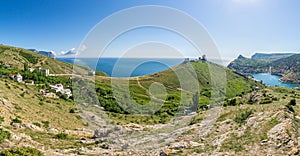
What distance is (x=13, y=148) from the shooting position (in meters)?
10.1

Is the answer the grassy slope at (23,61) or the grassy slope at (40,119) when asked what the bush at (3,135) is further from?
the grassy slope at (23,61)

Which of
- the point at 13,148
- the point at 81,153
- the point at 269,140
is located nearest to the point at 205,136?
the point at 269,140

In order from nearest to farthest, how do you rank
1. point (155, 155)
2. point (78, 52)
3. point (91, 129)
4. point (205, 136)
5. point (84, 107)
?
point (78, 52), point (155, 155), point (205, 136), point (91, 129), point (84, 107)

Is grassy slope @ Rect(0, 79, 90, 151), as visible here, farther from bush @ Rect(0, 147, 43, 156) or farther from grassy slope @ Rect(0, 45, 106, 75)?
grassy slope @ Rect(0, 45, 106, 75)

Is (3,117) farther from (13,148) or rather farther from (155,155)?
(155,155)

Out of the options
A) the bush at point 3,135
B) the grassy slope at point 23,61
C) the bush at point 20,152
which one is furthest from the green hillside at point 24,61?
the bush at point 20,152

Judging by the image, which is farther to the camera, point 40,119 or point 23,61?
point 23,61

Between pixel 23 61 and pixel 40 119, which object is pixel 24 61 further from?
pixel 40 119

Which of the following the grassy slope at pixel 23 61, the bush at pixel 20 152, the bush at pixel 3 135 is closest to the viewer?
the bush at pixel 20 152

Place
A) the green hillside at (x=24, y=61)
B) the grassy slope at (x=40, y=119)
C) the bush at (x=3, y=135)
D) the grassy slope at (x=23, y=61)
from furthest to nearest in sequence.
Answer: the grassy slope at (x=23, y=61) < the green hillside at (x=24, y=61) < the grassy slope at (x=40, y=119) < the bush at (x=3, y=135)

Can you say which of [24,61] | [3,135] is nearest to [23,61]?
[24,61]

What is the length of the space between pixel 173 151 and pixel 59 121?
16.7 metres

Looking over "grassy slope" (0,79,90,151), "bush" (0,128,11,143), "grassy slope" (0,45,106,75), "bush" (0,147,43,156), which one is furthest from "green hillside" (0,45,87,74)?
"bush" (0,147,43,156)

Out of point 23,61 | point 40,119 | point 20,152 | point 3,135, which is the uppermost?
point 23,61
